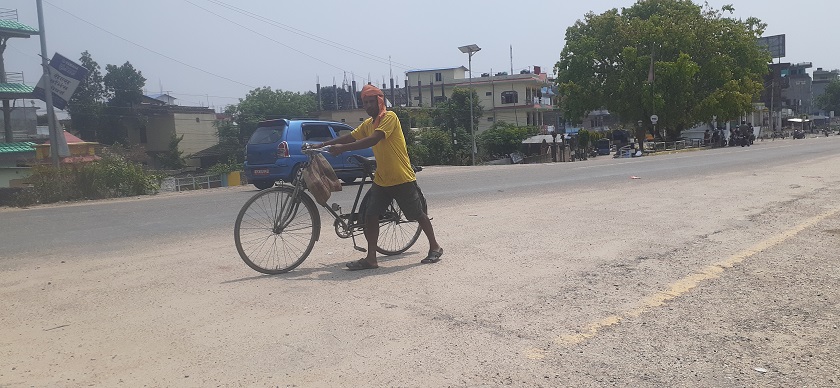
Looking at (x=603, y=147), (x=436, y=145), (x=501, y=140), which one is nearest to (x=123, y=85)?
(x=436, y=145)

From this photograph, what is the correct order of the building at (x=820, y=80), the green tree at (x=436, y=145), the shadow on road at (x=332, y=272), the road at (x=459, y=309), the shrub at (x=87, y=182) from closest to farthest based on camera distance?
the road at (x=459, y=309) → the shadow on road at (x=332, y=272) → the shrub at (x=87, y=182) → the green tree at (x=436, y=145) → the building at (x=820, y=80)

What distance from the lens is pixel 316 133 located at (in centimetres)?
1467

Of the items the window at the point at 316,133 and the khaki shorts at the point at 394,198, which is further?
the window at the point at 316,133

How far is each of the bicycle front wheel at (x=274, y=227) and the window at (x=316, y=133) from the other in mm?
8730

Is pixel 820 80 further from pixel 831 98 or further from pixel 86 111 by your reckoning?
pixel 86 111

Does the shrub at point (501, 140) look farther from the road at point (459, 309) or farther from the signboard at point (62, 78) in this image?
the road at point (459, 309)

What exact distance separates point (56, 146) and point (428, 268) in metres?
17.8

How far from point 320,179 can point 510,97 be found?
71.5 m

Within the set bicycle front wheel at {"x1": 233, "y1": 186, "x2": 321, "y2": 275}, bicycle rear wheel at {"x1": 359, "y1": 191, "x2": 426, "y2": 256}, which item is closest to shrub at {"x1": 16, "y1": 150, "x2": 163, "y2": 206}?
bicycle front wheel at {"x1": 233, "y1": 186, "x2": 321, "y2": 275}

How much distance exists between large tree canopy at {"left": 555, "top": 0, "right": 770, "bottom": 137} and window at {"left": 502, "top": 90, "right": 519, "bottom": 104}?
2286 centimetres

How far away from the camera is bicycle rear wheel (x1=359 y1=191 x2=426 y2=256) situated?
6168 millimetres

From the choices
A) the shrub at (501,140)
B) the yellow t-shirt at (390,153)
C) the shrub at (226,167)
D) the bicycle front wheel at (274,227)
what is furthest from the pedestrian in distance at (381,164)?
the shrub at (501,140)

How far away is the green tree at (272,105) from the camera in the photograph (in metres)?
55.5

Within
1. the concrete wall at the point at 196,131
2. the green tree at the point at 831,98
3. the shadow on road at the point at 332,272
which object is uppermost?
the green tree at the point at 831,98
